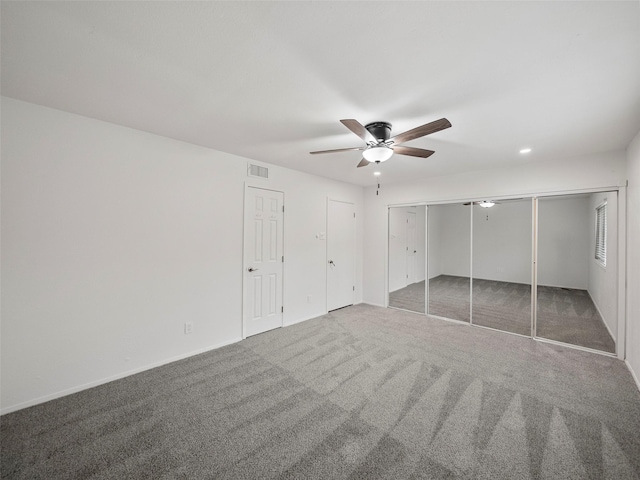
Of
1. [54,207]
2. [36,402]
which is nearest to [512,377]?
[36,402]

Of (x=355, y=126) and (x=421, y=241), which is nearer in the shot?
(x=355, y=126)

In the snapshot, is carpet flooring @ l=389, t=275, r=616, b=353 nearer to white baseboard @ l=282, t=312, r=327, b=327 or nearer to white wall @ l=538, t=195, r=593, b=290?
white wall @ l=538, t=195, r=593, b=290

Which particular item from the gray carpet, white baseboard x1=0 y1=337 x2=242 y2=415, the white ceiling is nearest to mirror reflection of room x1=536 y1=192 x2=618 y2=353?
the gray carpet

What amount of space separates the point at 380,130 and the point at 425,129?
1.48 feet

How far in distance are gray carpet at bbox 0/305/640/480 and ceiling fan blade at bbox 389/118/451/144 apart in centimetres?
225

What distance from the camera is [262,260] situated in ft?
12.5

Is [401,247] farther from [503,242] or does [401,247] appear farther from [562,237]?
[562,237]

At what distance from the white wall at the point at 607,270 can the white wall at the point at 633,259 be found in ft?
0.77

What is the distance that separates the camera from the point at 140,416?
2.08m

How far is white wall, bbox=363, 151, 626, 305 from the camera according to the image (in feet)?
10.7

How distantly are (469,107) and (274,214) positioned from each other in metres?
2.71

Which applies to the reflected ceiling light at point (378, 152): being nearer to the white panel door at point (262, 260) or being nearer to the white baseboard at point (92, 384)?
the white panel door at point (262, 260)

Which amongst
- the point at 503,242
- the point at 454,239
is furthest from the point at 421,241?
the point at 503,242

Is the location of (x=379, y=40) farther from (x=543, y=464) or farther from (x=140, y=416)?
(x=140, y=416)
